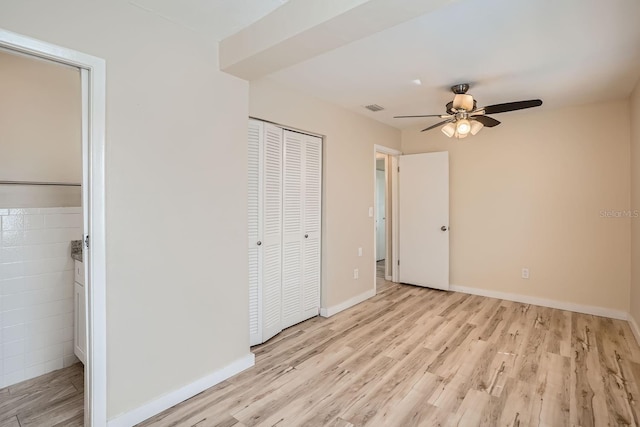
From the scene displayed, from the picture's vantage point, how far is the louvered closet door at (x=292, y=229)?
3.18m

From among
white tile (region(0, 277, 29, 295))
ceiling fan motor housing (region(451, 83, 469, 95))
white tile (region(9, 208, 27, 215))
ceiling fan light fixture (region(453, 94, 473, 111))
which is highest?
ceiling fan motor housing (region(451, 83, 469, 95))

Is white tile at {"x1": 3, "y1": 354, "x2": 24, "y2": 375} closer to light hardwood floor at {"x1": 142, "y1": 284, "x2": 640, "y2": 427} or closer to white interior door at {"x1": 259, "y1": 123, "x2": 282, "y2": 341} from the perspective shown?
light hardwood floor at {"x1": 142, "y1": 284, "x2": 640, "y2": 427}

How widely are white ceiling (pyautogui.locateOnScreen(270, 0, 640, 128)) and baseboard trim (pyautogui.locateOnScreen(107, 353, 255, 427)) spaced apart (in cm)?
239

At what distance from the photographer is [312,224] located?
351 cm

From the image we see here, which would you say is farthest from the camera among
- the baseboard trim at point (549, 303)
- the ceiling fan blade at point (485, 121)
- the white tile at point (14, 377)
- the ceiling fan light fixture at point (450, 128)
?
the baseboard trim at point (549, 303)

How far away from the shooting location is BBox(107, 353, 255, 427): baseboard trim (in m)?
→ 1.80

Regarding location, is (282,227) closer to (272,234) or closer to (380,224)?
(272,234)

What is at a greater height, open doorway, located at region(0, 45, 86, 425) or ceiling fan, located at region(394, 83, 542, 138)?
ceiling fan, located at region(394, 83, 542, 138)

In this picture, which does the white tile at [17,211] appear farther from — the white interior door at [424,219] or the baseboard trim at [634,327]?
the baseboard trim at [634,327]

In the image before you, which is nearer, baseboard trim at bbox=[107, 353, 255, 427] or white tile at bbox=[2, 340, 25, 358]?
baseboard trim at bbox=[107, 353, 255, 427]

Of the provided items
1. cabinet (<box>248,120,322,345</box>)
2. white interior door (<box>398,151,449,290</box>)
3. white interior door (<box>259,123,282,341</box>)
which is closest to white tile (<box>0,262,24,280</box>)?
cabinet (<box>248,120,322,345</box>)

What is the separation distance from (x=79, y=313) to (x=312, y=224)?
214cm

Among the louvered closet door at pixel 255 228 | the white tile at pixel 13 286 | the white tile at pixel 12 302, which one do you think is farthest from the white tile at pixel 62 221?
the louvered closet door at pixel 255 228

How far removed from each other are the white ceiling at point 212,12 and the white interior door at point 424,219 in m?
3.34
